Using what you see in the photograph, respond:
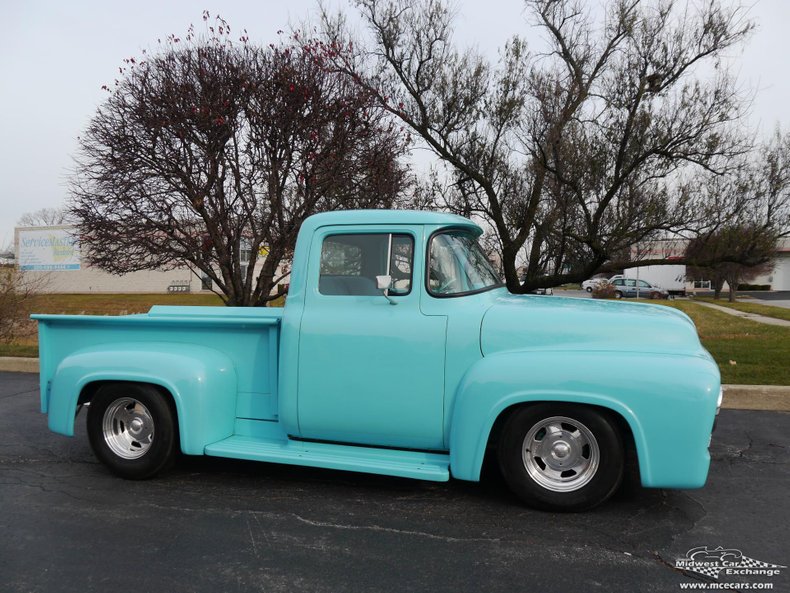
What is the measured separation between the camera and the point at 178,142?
9.41 m

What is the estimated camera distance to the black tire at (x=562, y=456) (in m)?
3.91

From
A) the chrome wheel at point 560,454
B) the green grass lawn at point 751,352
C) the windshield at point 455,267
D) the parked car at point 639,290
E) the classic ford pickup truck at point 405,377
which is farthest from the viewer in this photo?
the parked car at point 639,290

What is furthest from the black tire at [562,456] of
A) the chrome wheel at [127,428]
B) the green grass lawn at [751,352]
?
the green grass lawn at [751,352]

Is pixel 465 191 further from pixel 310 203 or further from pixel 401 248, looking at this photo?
pixel 401 248

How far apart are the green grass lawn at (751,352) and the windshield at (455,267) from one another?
5.06m

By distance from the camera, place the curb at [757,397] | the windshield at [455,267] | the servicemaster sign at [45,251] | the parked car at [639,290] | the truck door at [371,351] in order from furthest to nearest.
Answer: the servicemaster sign at [45,251]
the parked car at [639,290]
the curb at [757,397]
the windshield at [455,267]
the truck door at [371,351]

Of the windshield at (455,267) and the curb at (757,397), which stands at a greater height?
the windshield at (455,267)

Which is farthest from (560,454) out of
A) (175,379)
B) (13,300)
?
(13,300)

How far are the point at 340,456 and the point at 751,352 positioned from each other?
9.27m

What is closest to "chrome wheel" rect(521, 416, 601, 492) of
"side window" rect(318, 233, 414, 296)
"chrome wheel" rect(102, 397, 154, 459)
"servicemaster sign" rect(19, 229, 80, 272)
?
"side window" rect(318, 233, 414, 296)

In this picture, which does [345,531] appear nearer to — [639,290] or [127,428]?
[127,428]

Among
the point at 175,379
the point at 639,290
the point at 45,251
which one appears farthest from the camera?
the point at 45,251

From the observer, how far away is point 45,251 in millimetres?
58312

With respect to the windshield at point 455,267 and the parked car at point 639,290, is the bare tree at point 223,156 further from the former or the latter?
the parked car at point 639,290
